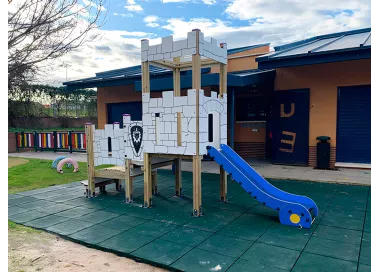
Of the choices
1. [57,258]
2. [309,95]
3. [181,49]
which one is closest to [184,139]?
[181,49]

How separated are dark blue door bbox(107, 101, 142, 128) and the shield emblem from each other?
7.44 m

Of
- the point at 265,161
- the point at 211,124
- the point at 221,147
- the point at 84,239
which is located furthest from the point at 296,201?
the point at 265,161

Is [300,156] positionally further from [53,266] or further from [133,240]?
[53,266]

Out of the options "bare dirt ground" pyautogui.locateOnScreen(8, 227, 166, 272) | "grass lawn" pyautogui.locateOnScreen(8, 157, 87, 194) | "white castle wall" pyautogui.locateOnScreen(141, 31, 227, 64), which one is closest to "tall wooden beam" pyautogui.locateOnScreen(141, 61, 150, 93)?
"white castle wall" pyautogui.locateOnScreen(141, 31, 227, 64)

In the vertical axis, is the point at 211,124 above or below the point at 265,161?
above

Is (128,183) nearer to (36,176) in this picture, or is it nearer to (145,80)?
(145,80)

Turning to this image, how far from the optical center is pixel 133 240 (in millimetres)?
4133

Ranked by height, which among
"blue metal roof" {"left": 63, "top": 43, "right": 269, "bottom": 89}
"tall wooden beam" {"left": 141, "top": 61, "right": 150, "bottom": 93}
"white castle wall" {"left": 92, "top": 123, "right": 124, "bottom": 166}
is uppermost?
"blue metal roof" {"left": 63, "top": 43, "right": 269, "bottom": 89}

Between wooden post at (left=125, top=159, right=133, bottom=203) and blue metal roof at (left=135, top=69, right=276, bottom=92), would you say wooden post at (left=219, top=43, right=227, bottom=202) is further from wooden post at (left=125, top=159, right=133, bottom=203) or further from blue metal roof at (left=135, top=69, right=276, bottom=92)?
blue metal roof at (left=135, top=69, right=276, bottom=92)

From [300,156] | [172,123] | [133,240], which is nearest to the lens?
[133,240]

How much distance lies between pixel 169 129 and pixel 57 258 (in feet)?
8.85

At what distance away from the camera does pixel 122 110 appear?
1395cm

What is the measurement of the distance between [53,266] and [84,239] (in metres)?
0.73

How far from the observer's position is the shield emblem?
5877mm
